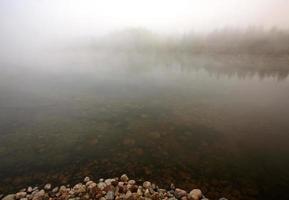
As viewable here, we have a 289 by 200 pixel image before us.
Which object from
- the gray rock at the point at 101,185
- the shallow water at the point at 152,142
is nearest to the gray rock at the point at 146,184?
the shallow water at the point at 152,142

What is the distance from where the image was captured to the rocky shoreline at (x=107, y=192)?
→ 8164 mm

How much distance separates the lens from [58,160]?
440 inches

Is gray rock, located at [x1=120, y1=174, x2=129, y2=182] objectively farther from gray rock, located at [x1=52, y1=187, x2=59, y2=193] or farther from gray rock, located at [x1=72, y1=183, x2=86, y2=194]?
gray rock, located at [x1=52, y1=187, x2=59, y2=193]

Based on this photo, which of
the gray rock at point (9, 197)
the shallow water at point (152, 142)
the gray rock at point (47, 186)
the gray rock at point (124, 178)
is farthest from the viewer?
the shallow water at point (152, 142)

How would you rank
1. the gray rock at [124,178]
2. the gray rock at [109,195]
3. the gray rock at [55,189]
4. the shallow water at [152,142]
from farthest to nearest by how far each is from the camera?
the shallow water at [152,142] → the gray rock at [124,178] → the gray rock at [55,189] → the gray rock at [109,195]

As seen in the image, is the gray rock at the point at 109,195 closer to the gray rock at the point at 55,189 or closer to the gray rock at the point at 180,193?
the gray rock at the point at 55,189

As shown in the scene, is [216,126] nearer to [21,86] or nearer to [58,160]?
[58,160]

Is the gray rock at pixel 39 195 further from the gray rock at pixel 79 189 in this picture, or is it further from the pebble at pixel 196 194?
the pebble at pixel 196 194

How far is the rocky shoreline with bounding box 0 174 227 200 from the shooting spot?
816cm

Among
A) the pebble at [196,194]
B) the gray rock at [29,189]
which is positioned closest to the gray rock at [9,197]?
the gray rock at [29,189]

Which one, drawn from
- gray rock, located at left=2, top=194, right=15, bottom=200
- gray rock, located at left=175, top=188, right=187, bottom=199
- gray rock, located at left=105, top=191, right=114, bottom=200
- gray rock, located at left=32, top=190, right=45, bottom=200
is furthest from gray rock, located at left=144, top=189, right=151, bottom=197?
gray rock, located at left=2, top=194, right=15, bottom=200

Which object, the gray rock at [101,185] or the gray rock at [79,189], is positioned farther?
the gray rock at [101,185]

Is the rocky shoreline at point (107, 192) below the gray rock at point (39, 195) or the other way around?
below

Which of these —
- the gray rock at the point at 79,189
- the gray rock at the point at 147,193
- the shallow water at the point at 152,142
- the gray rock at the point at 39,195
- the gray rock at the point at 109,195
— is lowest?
the shallow water at the point at 152,142
